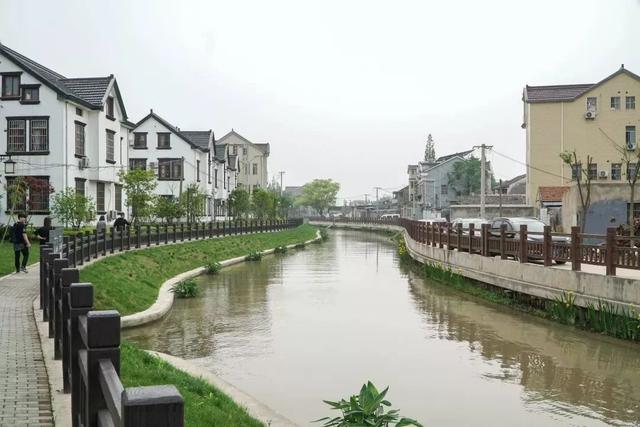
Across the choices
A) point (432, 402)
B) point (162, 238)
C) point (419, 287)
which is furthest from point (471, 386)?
point (162, 238)

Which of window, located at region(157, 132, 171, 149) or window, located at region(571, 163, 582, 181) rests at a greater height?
window, located at region(157, 132, 171, 149)

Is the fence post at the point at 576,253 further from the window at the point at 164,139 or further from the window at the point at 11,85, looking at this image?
the window at the point at 164,139

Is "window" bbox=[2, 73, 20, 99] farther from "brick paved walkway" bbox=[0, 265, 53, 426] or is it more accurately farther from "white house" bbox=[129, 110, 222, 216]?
"brick paved walkway" bbox=[0, 265, 53, 426]

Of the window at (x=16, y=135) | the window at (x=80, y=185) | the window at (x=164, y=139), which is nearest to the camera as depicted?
the window at (x=16, y=135)

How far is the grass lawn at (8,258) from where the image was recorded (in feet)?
58.3

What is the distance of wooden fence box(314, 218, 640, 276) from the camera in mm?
13245

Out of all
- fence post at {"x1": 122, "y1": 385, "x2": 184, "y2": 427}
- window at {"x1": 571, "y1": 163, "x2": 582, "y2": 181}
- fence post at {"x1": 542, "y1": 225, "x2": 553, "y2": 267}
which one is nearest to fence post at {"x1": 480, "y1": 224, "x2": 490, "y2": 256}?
fence post at {"x1": 542, "y1": 225, "x2": 553, "y2": 267}

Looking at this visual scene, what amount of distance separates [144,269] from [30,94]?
14.5 meters

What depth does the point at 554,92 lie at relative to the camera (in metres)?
49.8

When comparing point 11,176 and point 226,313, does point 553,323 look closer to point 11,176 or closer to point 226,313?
point 226,313

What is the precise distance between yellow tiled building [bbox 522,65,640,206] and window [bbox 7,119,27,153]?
35.7 meters

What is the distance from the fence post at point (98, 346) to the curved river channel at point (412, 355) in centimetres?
527

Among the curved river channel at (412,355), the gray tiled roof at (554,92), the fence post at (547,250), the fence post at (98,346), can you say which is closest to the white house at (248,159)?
the gray tiled roof at (554,92)

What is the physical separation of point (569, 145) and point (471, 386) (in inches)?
1651
